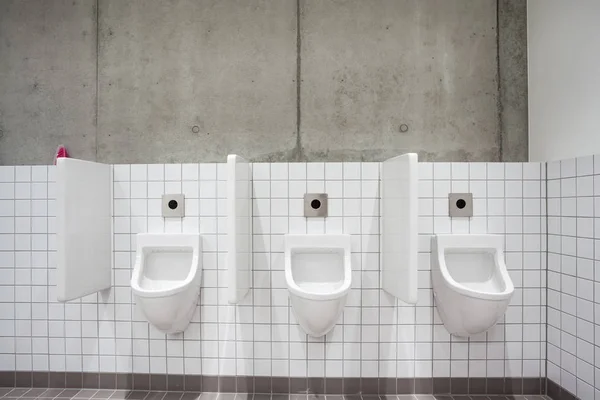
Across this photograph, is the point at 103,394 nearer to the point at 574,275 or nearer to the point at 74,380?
the point at 74,380

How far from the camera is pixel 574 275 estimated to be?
2062 mm

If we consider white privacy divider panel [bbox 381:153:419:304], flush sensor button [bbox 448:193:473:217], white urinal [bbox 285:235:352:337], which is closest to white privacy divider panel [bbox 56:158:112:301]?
white urinal [bbox 285:235:352:337]

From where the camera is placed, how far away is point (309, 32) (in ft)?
8.42

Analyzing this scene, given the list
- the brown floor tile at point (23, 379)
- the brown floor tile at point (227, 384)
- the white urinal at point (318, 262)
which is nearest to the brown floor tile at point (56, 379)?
the brown floor tile at point (23, 379)

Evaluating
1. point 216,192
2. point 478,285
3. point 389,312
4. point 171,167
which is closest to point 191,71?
point 171,167

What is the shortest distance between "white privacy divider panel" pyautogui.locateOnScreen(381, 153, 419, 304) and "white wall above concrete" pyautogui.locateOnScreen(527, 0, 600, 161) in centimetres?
104

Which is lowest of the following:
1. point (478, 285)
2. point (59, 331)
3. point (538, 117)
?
point (59, 331)

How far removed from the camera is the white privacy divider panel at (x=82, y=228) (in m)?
1.95

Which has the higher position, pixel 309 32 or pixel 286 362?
pixel 309 32

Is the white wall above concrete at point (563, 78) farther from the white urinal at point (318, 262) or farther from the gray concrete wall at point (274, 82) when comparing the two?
the white urinal at point (318, 262)

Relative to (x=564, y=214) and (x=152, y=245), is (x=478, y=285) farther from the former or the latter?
(x=152, y=245)

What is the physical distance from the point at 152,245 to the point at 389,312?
1.47m

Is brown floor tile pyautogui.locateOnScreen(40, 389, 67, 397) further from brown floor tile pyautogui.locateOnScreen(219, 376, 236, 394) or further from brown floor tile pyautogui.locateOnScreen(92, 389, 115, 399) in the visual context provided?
brown floor tile pyautogui.locateOnScreen(219, 376, 236, 394)

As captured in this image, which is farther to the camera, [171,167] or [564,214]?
[171,167]
